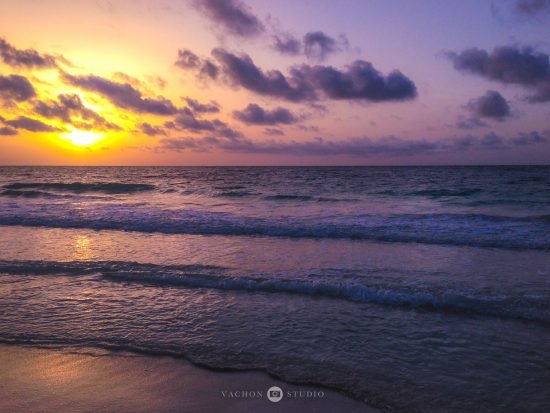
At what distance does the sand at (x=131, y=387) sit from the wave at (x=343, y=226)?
1016 cm

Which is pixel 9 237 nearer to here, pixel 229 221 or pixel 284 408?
pixel 229 221

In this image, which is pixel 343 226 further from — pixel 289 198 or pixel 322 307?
pixel 289 198

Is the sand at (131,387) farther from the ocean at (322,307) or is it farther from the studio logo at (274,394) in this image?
the ocean at (322,307)

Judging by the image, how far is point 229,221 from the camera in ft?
58.7

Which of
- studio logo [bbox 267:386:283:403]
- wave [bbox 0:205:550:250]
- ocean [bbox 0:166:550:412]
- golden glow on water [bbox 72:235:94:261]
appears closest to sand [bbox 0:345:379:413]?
studio logo [bbox 267:386:283:403]

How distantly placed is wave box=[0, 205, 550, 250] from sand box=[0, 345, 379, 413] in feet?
33.3

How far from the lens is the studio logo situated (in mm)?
4004

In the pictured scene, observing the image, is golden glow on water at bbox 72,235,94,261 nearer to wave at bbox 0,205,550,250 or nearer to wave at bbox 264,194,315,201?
wave at bbox 0,205,550,250

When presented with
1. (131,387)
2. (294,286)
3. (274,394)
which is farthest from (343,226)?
(131,387)

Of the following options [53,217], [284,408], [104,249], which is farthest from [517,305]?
[53,217]

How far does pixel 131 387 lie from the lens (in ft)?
13.9

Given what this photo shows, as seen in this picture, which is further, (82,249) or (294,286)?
(82,249)

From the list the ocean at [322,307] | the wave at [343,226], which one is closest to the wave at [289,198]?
the wave at [343,226]

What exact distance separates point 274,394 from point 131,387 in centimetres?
161
